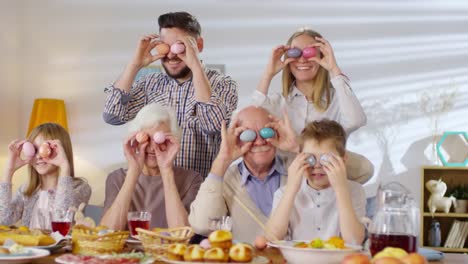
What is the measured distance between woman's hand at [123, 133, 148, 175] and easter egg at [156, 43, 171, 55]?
483 mm

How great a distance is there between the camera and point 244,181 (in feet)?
9.48

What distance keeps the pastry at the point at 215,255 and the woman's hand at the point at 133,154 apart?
915 millimetres

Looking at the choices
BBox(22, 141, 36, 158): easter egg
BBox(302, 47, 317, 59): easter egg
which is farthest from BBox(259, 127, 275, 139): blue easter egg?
BBox(22, 141, 36, 158): easter egg

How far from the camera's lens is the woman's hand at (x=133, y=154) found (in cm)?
285

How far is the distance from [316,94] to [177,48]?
2.00 feet

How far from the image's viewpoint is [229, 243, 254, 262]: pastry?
6.52 ft

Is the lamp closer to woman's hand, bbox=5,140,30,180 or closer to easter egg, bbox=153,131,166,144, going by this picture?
woman's hand, bbox=5,140,30,180

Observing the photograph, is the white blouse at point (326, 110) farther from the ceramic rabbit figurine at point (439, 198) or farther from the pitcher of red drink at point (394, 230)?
the ceramic rabbit figurine at point (439, 198)

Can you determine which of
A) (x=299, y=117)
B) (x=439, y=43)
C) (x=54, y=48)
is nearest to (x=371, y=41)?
(x=439, y=43)

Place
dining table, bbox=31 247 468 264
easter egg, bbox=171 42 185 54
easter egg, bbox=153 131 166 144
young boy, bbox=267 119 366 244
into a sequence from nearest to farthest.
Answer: dining table, bbox=31 247 468 264 < young boy, bbox=267 119 366 244 < easter egg, bbox=153 131 166 144 < easter egg, bbox=171 42 185 54

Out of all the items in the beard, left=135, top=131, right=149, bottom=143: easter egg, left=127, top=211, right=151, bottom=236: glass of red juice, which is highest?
the beard

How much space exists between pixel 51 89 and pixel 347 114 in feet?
11.3

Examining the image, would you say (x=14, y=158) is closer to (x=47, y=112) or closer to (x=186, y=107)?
(x=186, y=107)

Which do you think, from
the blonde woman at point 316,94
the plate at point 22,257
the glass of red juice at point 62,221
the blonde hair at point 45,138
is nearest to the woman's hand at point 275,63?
the blonde woman at point 316,94
